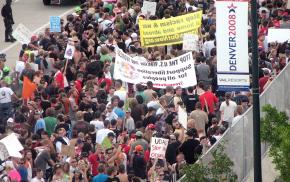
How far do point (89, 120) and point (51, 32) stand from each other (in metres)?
8.44

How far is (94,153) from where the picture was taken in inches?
851

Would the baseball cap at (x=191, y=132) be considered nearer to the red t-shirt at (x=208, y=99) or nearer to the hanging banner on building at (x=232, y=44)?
the hanging banner on building at (x=232, y=44)

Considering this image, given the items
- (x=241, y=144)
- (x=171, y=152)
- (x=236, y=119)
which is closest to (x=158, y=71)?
(x=236, y=119)

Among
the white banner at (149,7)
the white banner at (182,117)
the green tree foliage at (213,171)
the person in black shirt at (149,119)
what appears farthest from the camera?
the white banner at (149,7)

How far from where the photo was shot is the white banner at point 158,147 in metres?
20.9

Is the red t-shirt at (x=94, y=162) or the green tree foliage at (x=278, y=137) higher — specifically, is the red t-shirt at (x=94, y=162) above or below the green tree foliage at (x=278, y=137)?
below

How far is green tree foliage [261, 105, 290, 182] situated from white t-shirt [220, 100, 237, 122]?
4502 mm

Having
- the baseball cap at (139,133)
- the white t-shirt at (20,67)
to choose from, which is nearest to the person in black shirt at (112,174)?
the baseball cap at (139,133)

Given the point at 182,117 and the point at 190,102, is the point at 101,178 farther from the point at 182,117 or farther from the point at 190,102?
the point at 190,102

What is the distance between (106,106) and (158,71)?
240cm

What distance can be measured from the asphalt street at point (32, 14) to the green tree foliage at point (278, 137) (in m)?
18.8

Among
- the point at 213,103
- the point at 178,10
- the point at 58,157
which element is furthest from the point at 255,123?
the point at 178,10

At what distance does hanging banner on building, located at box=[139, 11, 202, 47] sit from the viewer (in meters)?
29.6

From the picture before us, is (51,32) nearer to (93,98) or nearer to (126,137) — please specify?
(93,98)
